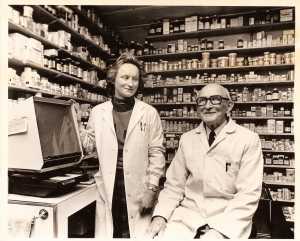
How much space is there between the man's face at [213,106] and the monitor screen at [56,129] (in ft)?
2.62

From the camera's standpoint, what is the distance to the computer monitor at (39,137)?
1521mm

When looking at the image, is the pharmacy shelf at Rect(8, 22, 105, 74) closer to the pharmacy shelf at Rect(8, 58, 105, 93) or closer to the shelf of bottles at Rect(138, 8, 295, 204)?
the pharmacy shelf at Rect(8, 58, 105, 93)

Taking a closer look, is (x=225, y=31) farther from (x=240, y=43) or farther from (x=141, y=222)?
(x=141, y=222)

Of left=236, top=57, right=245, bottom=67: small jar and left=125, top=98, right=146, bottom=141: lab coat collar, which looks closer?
left=125, top=98, right=146, bottom=141: lab coat collar

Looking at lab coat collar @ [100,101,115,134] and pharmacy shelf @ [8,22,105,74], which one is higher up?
pharmacy shelf @ [8,22,105,74]

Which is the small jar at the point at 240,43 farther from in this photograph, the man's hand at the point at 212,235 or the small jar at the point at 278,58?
the man's hand at the point at 212,235

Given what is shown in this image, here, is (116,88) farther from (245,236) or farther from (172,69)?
(172,69)

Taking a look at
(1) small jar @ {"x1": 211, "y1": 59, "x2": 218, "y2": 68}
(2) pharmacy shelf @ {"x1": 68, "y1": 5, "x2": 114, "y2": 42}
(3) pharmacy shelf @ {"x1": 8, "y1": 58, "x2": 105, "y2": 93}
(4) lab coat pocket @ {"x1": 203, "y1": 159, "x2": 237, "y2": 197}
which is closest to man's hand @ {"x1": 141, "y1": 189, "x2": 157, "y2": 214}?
(4) lab coat pocket @ {"x1": 203, "y1": 159, "x2": 237, "y2": 197}

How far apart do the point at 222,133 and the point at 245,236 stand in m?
0.56

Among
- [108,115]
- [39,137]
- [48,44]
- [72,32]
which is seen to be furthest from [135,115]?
[72,32]

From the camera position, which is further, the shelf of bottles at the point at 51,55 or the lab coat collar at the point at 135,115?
the shelf of bottles at the point at 51,55

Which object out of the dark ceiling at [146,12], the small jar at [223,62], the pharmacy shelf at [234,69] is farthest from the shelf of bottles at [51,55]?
the small jar at [223,62]

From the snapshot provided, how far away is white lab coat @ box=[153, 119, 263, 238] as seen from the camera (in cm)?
158

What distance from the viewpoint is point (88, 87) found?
4.38m
